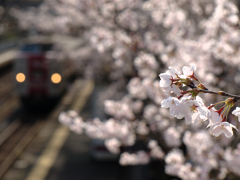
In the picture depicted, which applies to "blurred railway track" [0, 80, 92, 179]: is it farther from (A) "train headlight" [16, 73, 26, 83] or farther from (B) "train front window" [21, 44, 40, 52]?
(B) "train front window" [21, 44, 40, 52]

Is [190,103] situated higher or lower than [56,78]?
lower

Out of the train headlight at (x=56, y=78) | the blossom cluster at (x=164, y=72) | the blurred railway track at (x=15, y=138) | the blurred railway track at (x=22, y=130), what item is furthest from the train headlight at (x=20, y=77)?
the blossom cluster at (x=164, y=72)

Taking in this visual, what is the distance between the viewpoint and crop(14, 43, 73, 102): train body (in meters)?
11.1

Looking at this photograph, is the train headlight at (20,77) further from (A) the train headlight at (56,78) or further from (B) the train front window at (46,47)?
(B) the train front window at (46,47)

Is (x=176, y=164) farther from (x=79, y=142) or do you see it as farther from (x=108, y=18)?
(x=79, y=142)

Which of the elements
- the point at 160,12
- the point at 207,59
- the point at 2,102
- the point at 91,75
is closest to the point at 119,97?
the point at 91,75

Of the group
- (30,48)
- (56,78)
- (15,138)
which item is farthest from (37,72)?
(15,138)

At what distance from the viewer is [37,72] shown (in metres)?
11.2

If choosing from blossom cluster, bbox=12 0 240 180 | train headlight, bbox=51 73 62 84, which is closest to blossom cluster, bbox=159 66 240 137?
blossom cluster, bbox=12 0 240 180

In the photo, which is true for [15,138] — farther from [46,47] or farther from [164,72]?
[164,72]

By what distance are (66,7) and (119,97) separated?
3.21 meters

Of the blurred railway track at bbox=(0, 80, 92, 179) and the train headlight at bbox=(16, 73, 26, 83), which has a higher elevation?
the train headlight at bbox=(16, 73, 26, 83)

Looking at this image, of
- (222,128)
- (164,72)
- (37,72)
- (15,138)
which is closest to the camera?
(222,128)

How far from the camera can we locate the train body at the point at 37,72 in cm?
1112
